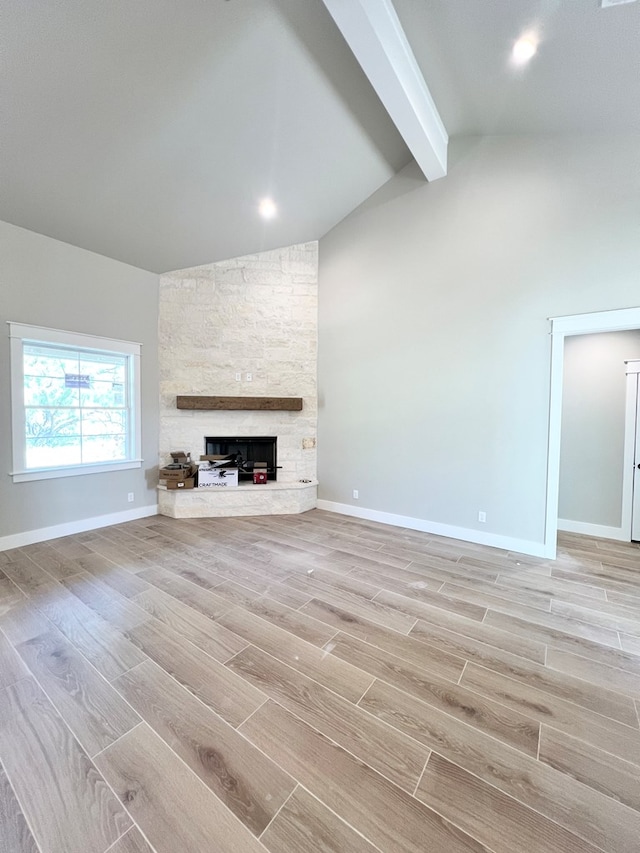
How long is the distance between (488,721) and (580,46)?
412 centimetres

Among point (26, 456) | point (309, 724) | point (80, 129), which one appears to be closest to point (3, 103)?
point (80, 129)

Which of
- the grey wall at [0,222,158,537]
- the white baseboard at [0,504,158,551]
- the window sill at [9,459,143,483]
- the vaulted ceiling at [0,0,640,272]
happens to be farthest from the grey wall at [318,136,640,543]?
the window sill at [9,459,143,483]

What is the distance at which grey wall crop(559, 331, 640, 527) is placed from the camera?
366 cm

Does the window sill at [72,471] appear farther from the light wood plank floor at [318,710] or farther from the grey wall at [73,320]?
the light wood plank floor at [318,710]

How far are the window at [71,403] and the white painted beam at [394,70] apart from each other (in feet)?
11.8

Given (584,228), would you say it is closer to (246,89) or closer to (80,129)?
(246,89)

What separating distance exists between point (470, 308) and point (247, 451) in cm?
338

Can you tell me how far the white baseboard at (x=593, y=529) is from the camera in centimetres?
363

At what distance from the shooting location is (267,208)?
12.4ft

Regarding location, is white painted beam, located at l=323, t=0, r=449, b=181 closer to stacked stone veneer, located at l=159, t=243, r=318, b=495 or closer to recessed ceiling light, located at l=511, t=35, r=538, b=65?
recessed ceiling light, located at l=511, t=35, r=538, b=65

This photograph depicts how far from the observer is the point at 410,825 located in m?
1.08

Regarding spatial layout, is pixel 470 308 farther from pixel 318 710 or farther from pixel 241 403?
pixel 318 710

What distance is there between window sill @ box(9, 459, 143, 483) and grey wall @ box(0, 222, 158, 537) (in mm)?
51

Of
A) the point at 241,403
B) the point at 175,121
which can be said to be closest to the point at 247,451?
the point at 241,403
